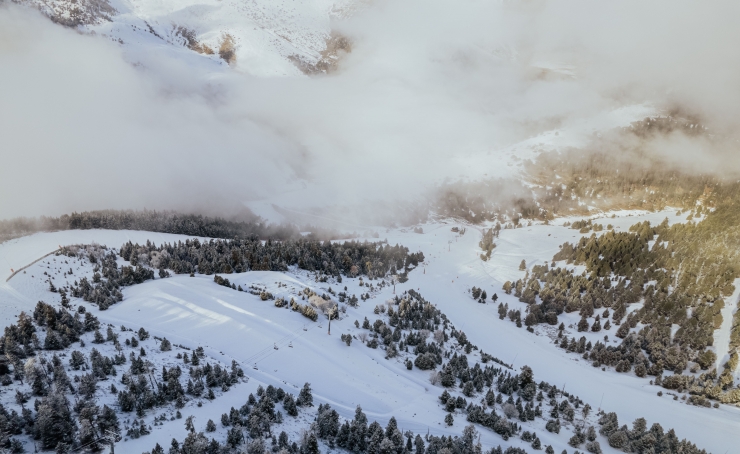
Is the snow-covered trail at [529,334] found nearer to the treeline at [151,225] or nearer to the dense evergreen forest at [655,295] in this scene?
the dense evergreen forest at [655,295]

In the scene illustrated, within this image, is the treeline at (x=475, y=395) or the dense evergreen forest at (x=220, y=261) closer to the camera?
the treeline at (x=475, y=395)

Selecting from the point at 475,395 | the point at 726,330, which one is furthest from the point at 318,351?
the point at 726,330

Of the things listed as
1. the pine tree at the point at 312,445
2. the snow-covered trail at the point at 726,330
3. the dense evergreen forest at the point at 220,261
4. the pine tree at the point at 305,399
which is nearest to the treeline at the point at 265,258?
the dense evergreen forest at the point at 220,261

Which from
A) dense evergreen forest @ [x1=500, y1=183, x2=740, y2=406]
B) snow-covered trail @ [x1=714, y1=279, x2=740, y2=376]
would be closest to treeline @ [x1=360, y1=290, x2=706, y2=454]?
dense evergreen forest @ [x1=500, y1=183, x2=740, y2=406]

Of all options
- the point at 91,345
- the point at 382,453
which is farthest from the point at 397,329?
the point at 91,345

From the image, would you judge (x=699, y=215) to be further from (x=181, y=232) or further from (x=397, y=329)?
(x=181, y=232)

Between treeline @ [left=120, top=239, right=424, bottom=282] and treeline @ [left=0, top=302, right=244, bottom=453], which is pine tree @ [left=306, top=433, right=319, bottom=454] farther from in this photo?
treeline @ [left=120, top=239, right=424, bottom=282]

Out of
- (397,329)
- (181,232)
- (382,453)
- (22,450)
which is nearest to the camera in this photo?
(22,450)
